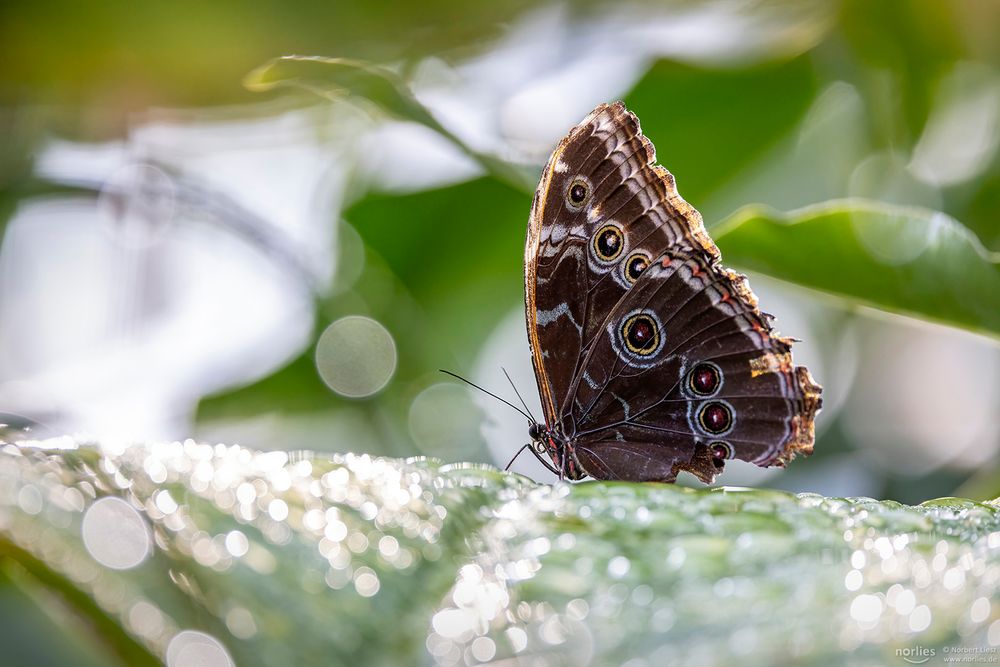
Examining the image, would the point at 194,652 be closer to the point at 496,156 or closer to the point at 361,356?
the point at 496,156

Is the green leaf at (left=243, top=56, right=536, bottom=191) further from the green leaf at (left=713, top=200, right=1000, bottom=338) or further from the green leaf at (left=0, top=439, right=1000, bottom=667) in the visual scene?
Answer: the green leaf at (left=0, top=439, right=1000, bottom=667)

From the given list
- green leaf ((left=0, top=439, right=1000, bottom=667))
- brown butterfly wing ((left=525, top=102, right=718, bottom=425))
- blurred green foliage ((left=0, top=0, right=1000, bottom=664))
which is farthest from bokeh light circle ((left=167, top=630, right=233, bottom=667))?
brown butterfly wing ((left=525, top=102, right=718, bottom=425))

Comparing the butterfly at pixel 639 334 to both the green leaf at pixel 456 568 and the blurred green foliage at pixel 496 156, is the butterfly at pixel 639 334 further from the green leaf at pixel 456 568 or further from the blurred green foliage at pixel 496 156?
the green leaf at pixel 456 568

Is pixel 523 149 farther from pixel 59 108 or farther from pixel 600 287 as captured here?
pixel 59 108

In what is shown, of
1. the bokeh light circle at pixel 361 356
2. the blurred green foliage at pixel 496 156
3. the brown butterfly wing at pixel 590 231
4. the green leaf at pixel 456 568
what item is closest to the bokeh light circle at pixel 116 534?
the green leaf at pixel 456 568

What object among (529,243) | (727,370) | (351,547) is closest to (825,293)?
(727,370)
